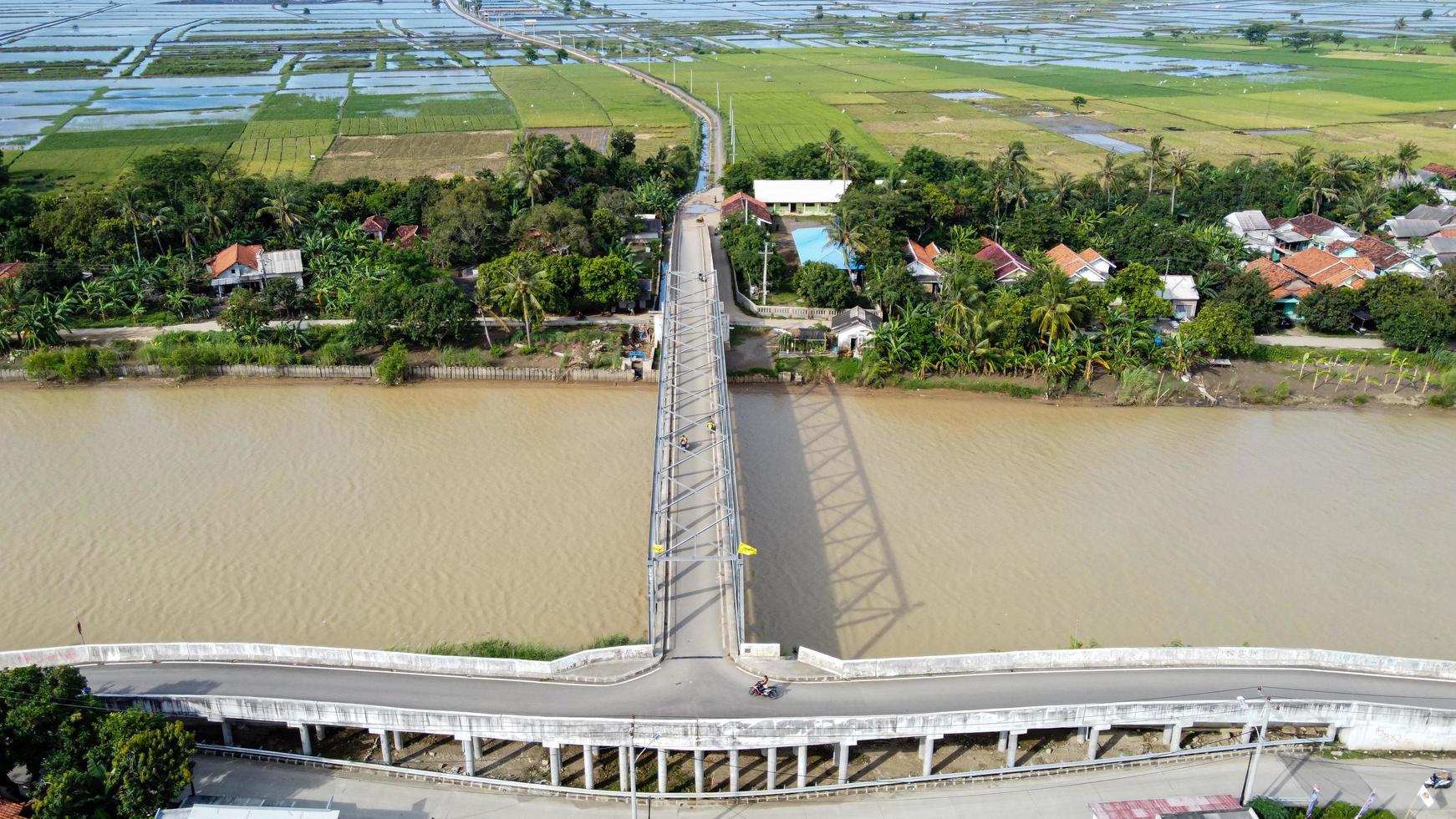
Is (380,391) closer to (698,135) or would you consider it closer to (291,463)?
(291,463)

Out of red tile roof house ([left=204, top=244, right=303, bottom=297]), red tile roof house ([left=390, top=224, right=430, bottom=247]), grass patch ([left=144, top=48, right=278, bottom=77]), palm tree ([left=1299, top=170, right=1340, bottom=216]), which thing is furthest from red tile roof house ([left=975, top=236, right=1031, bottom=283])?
grass patch ([left=144, top=48, right=278, bottom=77])

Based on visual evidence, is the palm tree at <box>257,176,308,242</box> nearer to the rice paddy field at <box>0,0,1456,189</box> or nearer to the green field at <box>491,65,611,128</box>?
the rice paddy field at <box>0,0,1456,189</box>

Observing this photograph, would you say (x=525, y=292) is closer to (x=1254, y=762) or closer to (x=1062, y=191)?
(x=1254, y=762)

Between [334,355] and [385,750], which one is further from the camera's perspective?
[334,355]

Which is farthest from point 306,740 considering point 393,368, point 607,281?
point 607,281

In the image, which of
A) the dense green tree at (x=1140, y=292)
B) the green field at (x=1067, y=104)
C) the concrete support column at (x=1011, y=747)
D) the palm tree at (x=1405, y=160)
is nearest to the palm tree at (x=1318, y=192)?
the palm tree at (x=1405, y=160)

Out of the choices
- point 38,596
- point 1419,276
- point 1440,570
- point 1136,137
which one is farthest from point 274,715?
point 1136,137
